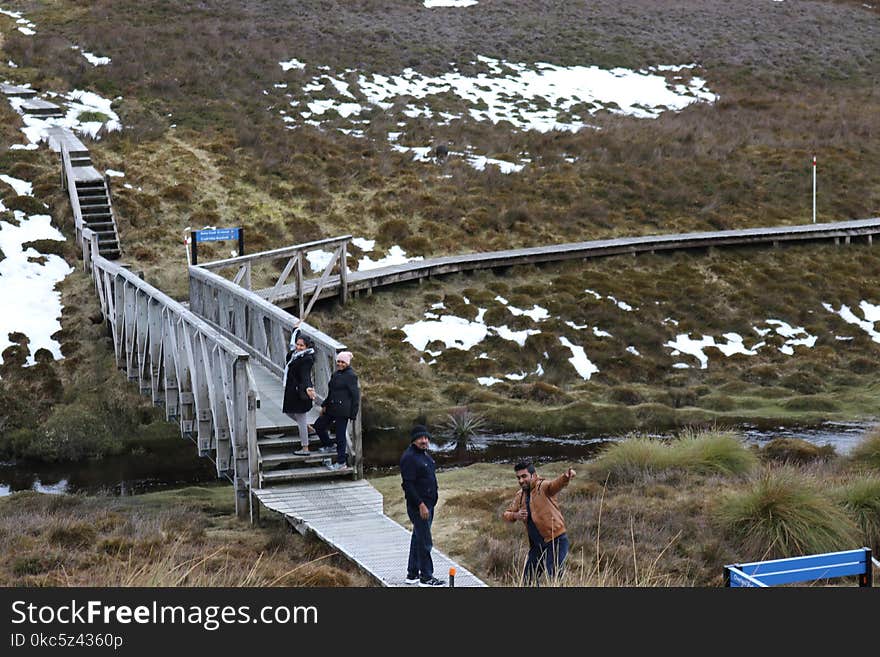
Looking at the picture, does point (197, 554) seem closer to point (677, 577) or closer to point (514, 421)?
point (677, 577)

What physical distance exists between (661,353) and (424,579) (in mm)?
17358

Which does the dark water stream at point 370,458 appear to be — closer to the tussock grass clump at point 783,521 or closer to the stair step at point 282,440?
the stair step at point 282,440

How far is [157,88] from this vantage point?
41562mm

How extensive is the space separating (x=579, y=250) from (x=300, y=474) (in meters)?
18.4

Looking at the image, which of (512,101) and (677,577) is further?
(512,101)

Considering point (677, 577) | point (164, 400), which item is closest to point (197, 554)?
point (677, 577)

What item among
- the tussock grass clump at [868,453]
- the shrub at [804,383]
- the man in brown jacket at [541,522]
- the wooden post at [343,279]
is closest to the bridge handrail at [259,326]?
the man in brown jacket at [541,522]

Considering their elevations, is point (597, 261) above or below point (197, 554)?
below

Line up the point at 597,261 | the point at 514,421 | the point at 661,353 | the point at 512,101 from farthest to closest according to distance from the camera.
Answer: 1. the point at 512,101
2. the point at 597,261
3. the point at 661,353
4. the point at 514,421

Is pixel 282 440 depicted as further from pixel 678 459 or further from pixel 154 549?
pixel 678 459

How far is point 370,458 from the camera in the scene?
845 inches

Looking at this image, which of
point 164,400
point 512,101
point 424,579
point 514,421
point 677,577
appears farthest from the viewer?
point 512,101

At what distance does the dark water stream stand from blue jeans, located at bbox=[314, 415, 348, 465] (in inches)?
197

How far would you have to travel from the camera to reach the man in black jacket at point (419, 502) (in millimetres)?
11375
